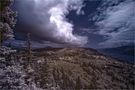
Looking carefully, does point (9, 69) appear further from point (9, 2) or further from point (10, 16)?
point (9, 2)

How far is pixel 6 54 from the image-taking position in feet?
40.2

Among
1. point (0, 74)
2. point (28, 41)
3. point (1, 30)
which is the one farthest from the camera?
point (28, 41)

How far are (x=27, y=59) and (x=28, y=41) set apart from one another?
4271 millimetres

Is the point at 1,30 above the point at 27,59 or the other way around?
above

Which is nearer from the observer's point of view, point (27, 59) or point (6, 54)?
point (6, 54)

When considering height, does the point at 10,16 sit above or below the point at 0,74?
above

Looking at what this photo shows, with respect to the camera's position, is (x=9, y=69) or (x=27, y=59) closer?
(x=9, y=69)

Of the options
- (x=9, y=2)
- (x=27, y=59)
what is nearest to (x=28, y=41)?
(x=27, y=59)

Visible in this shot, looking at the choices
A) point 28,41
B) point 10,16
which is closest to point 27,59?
point 28,41

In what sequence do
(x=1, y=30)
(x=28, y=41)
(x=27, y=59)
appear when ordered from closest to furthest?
1. (x=1, y=30)
2. (x=28, y=41)
3. (x=27, y=59)

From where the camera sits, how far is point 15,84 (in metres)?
11.8

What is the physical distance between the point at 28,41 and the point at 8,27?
68.2ft

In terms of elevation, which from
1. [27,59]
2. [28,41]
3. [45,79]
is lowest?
[45,79]

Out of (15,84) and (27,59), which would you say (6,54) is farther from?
(27,59)
